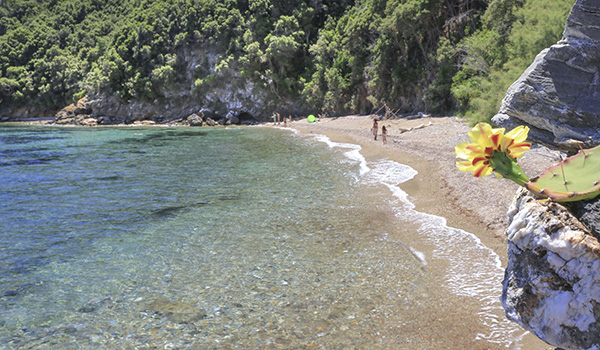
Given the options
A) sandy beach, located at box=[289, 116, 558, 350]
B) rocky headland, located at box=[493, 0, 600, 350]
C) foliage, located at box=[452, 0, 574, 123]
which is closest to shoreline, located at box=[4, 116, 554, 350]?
sandy beach, located at box=[289, 116, 558, 350]

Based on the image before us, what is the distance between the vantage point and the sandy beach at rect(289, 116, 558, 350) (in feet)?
21.1

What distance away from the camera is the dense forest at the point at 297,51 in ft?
84.9

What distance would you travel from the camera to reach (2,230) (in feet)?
39.5

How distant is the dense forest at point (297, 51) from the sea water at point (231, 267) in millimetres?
12700

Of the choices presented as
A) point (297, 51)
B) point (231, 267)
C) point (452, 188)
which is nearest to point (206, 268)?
point (231, 267)

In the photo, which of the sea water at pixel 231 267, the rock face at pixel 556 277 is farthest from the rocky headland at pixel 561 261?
the sea water at pixel 231 267

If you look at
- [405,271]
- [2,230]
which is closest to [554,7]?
[405,271]

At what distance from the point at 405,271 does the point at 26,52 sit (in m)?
109

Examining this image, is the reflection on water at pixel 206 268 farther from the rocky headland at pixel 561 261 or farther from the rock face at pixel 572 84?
the rock face at pixel 572 84

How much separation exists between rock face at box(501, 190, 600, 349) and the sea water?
8.21ft

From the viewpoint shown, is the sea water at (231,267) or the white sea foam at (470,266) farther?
the sea water at (231,267)

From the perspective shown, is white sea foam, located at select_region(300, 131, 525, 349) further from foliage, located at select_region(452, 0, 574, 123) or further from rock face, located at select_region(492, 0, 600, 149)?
foliage, located at select_region(452, 0, 574, 123)

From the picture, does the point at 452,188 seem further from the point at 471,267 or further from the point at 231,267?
the point at 231,267

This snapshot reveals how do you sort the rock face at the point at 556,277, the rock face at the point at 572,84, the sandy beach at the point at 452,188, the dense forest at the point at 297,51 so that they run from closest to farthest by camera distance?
the rock face at the point at 556,277
the rock face at the point at 572,84
the sandy beach at the point at 452,188
the dense forest at the point at 297,51
